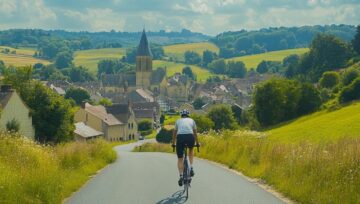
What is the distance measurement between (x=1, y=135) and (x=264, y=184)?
7.38 metres

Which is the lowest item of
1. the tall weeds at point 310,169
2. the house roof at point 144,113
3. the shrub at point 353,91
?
the house roof at point 144,113

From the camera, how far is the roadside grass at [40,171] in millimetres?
12031

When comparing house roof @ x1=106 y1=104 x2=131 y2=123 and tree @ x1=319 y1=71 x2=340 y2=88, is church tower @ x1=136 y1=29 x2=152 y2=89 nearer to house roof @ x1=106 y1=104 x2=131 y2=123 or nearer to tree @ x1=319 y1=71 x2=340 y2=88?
house roof @ x1=106 y1=104 x2=131 y2=123

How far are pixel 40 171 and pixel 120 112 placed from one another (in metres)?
90.5

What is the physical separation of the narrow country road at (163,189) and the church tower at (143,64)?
160792 millimetres

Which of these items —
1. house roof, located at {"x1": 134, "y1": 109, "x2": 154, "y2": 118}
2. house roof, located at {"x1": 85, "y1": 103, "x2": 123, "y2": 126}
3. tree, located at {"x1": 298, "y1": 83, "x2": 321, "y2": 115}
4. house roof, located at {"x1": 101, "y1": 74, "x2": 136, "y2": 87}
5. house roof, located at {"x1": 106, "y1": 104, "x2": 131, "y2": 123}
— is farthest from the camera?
house roof, located at {"x1": 101, "y1": 74, "x2": 136, "y2": 87}

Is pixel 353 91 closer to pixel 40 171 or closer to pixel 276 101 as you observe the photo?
pixel 276 101

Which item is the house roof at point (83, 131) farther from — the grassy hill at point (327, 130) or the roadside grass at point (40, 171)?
the roadside grass at point (40, 171)

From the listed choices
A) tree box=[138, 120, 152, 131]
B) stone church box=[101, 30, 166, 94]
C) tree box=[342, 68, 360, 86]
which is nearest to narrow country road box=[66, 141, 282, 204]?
tree box=[342, 68, 360, 86]

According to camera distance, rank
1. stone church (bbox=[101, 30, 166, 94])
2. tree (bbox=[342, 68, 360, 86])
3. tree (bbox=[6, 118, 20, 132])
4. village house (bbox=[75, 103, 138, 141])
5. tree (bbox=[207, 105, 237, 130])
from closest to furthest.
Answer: tree (bbox=[6, 118, 20, 132]) < tree (bbox=[342, 68, 360, 86]) < village house (bbox=[75, 103, 138, 141]) < tree (bbox=[207, 105, 237, 130]) < stone church (bbox=[101, 30, 166, 94])

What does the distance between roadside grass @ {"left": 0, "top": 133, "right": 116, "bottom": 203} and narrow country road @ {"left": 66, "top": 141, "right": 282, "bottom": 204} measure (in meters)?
0.46

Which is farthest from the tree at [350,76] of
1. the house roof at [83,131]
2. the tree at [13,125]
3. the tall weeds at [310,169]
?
the tall weeds at [310,169]

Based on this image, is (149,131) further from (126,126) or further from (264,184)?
(264,184)

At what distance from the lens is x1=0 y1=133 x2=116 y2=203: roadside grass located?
39.5ft
